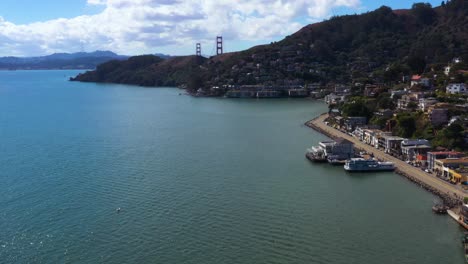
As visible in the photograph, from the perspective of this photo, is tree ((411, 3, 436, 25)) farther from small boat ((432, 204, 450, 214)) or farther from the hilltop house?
small boat ((432, 204, 450, 214))

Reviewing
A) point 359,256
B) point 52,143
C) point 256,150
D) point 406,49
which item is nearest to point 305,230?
point 359,256

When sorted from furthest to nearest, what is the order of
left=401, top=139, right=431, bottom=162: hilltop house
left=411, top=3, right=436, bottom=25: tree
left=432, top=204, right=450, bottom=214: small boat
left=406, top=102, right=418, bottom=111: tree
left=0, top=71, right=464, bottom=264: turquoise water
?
left=411, top=3, right=436, bottom=25: tree, left=406, top=102, right=418, bottom=111: tree, left=401, top=139, right=431, bottom=162: hilltop house, left=432, top=204, right=450, bottom=214: small boat, left=0, top=71, right=464, bottom=264: turquoise water

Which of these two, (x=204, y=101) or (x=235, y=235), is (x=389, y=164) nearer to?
(x=235, y=235)

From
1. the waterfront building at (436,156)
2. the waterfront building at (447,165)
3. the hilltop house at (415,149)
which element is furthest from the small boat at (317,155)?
the waterfront building at (447,165)

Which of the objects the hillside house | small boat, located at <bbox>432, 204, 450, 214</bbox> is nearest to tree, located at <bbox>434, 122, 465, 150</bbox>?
the hillside house

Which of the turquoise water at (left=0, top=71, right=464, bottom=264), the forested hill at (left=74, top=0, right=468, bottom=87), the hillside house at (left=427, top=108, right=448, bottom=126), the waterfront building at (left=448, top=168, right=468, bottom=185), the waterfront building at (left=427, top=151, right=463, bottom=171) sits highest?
the forested hill at (left=74, top=0, right=468, bottom=87)

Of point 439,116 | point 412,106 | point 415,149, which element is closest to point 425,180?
point 415,149

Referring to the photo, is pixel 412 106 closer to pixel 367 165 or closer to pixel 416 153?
pixel 416 153
